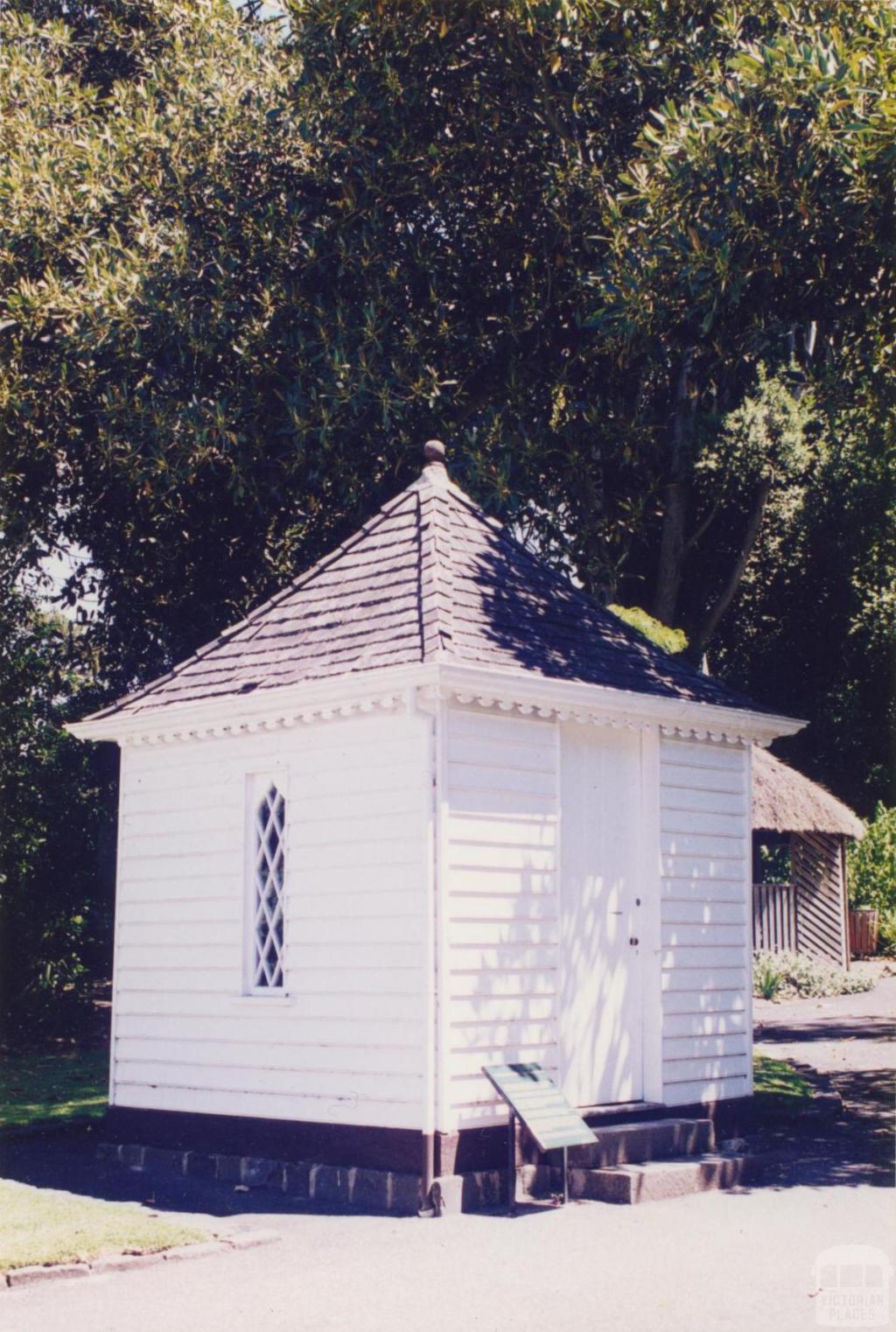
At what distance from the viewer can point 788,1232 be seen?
30.8 ft

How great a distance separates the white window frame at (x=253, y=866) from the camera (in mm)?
11852

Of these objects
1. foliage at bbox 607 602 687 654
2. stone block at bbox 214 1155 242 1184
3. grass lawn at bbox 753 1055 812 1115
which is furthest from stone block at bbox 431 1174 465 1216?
foliage at bbox 607 602 687 654

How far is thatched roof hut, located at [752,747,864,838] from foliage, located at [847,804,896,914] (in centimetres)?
694

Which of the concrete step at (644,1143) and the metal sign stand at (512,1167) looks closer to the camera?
the metal sign stand at (512,1167)

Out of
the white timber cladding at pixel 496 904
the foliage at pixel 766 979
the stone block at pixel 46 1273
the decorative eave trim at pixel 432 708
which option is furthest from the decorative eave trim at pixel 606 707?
the foliage at pixel 766 979

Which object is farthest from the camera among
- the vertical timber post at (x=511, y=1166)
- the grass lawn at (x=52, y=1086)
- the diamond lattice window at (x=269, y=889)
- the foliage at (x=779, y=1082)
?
the grass lawn at (x=52, y=1086)

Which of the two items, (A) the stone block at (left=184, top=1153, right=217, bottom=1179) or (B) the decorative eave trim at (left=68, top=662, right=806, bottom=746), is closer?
(B) the decorative eave trim at (left=68, top=662, right=806, bottom=746)

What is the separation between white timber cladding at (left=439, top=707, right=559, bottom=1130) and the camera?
10562mm

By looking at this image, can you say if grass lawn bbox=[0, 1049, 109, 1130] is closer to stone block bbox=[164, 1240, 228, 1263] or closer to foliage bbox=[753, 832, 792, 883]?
stone block bbox=[164, 1240, 228, 1263]

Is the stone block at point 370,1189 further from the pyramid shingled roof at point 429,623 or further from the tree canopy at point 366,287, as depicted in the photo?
the tree canopy at point 366,287

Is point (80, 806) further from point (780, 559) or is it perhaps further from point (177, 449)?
point (780, 559)

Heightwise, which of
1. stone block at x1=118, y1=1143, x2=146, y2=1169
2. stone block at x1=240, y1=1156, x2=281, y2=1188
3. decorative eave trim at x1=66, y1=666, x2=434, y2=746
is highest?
decorative eave trim at x1=66, y1=666, x2=434, y2=746

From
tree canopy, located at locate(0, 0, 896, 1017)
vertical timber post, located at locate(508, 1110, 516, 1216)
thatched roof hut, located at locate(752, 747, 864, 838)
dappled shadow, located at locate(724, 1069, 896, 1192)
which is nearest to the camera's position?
vertical timber post, located at locate(508, 1110, 516, 1216)

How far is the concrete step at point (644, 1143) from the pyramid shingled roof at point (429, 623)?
3.56 meters
